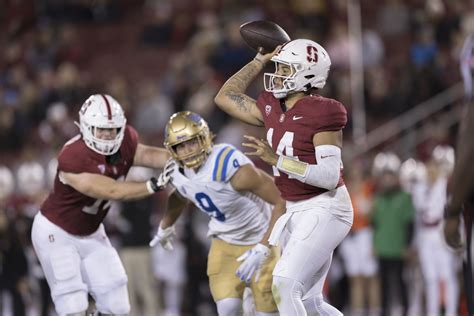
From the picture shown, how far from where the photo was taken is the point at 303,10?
14797 millimetres

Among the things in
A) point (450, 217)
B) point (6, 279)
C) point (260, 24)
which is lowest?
point (6, 279)

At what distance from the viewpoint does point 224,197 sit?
6.57 m

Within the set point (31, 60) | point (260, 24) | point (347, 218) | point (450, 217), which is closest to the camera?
point (450, 217)

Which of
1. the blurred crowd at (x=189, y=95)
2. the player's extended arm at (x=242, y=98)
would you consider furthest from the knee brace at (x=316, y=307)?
the blurred crowd at (x=189, y=95)

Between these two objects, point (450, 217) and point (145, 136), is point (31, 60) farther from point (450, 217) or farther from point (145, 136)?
point (450, 217)

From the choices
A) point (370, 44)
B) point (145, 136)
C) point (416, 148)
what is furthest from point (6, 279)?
point (370, 44)

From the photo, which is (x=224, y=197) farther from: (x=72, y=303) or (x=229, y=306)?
(x=72, y=303)

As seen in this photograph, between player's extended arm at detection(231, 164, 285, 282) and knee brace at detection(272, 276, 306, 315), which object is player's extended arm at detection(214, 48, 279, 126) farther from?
knee brace at detection(272, 276, 306, 315)

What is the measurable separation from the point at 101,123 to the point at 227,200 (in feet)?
3.29

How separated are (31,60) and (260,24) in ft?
33.3

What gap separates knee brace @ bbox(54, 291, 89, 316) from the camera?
271 inches

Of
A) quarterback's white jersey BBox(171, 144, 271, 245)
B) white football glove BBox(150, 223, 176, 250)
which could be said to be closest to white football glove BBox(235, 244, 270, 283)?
quarterback's white jersey BBox(171, 144, 271, 245)

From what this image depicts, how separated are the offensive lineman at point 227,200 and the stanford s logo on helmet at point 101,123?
1.61 ft

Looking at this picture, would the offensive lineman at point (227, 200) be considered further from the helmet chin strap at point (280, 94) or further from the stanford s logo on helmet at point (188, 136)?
the helmet chin strap at point (280, 94)
